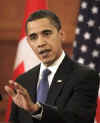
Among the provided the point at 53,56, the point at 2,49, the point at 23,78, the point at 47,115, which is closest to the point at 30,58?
the point at 2,49

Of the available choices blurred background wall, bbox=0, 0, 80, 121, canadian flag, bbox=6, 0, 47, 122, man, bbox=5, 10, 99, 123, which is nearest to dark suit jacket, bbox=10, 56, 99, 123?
man, bbox=5, 10, 99, 123

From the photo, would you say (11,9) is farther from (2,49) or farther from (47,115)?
(47,115)

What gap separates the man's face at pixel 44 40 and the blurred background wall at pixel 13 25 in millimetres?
1775

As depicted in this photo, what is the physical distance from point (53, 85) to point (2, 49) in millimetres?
2054

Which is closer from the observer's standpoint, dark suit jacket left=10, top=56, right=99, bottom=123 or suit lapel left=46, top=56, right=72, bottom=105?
dark suit jacket left=10, top=56, right=99, bottom=123

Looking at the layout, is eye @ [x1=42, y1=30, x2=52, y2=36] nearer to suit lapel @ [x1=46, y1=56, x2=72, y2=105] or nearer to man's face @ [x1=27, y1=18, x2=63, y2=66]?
man's face @ [x1=27, y1=18, x2=63, y2=66]

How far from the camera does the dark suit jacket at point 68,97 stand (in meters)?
1.38

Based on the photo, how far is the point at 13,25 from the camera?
3.45 m

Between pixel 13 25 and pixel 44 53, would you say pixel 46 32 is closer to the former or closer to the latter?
pixel 44 53

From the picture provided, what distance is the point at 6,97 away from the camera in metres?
3.40

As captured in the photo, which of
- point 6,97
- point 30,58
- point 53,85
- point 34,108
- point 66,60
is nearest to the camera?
point 34,108

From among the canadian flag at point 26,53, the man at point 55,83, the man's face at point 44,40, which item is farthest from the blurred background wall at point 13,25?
the man's face at point 44,40

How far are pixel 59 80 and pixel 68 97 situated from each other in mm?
118

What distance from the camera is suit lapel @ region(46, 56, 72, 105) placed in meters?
1.48
